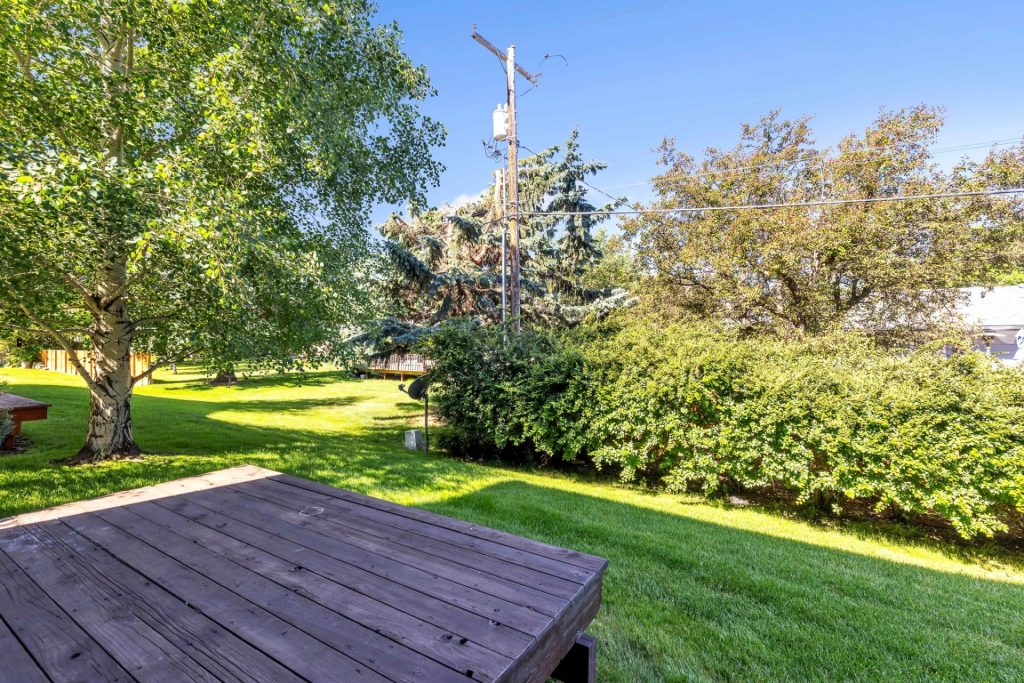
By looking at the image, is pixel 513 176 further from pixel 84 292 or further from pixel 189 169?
pixel 84 292

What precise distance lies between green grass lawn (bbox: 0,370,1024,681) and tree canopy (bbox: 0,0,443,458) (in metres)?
1.41

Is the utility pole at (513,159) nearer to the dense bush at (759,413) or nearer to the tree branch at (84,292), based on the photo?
the dense bush at (759,413)

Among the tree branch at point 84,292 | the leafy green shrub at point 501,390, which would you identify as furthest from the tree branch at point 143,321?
the leafy green shrub at point 501,390

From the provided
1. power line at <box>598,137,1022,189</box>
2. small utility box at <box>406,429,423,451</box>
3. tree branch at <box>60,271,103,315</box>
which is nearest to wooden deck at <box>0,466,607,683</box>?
tree branch at <box>60,271,103,315</box>

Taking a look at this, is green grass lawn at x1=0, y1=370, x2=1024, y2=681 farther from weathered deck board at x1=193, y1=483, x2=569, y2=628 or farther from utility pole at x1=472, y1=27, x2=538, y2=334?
utility pole at x1=472, y1=27, x2=538, y2=334

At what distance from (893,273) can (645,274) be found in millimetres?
4787

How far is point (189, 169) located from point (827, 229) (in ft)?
31.6

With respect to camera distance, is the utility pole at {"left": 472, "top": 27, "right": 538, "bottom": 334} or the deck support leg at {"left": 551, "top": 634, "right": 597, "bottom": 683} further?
the utility pole at {"left": 472, "top": 27, "right": 538, "bottom": 334}

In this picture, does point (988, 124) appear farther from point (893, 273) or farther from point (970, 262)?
point (893, 273)

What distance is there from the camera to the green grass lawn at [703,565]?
2.20 metres

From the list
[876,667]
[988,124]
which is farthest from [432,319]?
[988,124]

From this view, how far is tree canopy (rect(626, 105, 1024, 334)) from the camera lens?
7871 millimetres

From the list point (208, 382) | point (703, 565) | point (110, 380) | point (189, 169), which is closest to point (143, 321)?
point (110, 380)

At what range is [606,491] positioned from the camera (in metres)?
5.81
